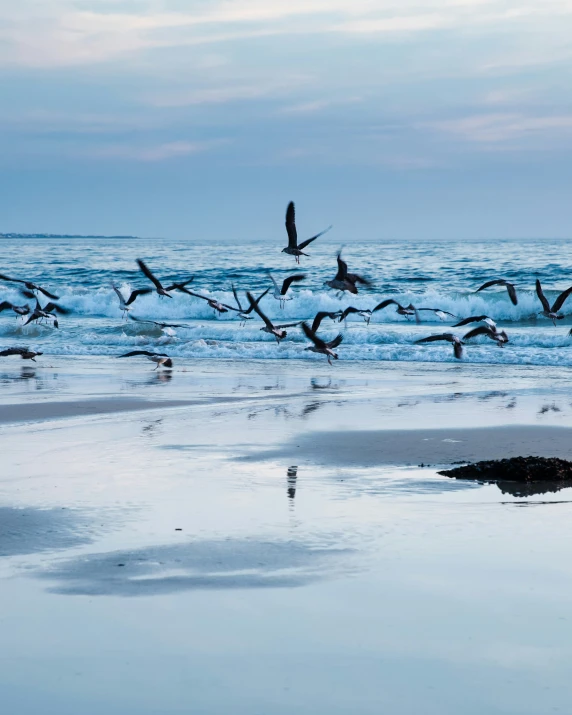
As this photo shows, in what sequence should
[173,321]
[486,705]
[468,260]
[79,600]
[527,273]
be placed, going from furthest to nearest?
[468,260], [527,273], [173,321], [79,600], [486,705]

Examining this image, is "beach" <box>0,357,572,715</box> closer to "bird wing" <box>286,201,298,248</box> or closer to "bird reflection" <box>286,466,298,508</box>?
"bird reflection" <box>286,466,298,508</box>

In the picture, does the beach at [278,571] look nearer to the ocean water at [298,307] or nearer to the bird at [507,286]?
the bird at [507,286]

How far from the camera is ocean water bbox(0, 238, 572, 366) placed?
22.0 meters

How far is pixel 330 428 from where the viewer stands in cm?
1142

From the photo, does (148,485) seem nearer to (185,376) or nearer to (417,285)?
(185,376)

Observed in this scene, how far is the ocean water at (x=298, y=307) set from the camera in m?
22.0

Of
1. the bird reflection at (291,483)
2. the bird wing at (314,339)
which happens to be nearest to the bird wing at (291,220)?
the bird wing at (314,339)

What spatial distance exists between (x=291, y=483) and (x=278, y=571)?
252cm

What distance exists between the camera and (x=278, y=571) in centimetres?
567

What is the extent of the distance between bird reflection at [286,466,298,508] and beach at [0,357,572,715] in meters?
0.02

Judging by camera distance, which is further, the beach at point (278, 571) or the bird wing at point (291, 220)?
the bird wing at point (291, 220)

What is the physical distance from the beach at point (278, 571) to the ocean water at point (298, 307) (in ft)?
33.7

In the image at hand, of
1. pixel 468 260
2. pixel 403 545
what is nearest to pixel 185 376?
pixel 403 545

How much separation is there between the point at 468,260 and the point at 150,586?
147 ft
